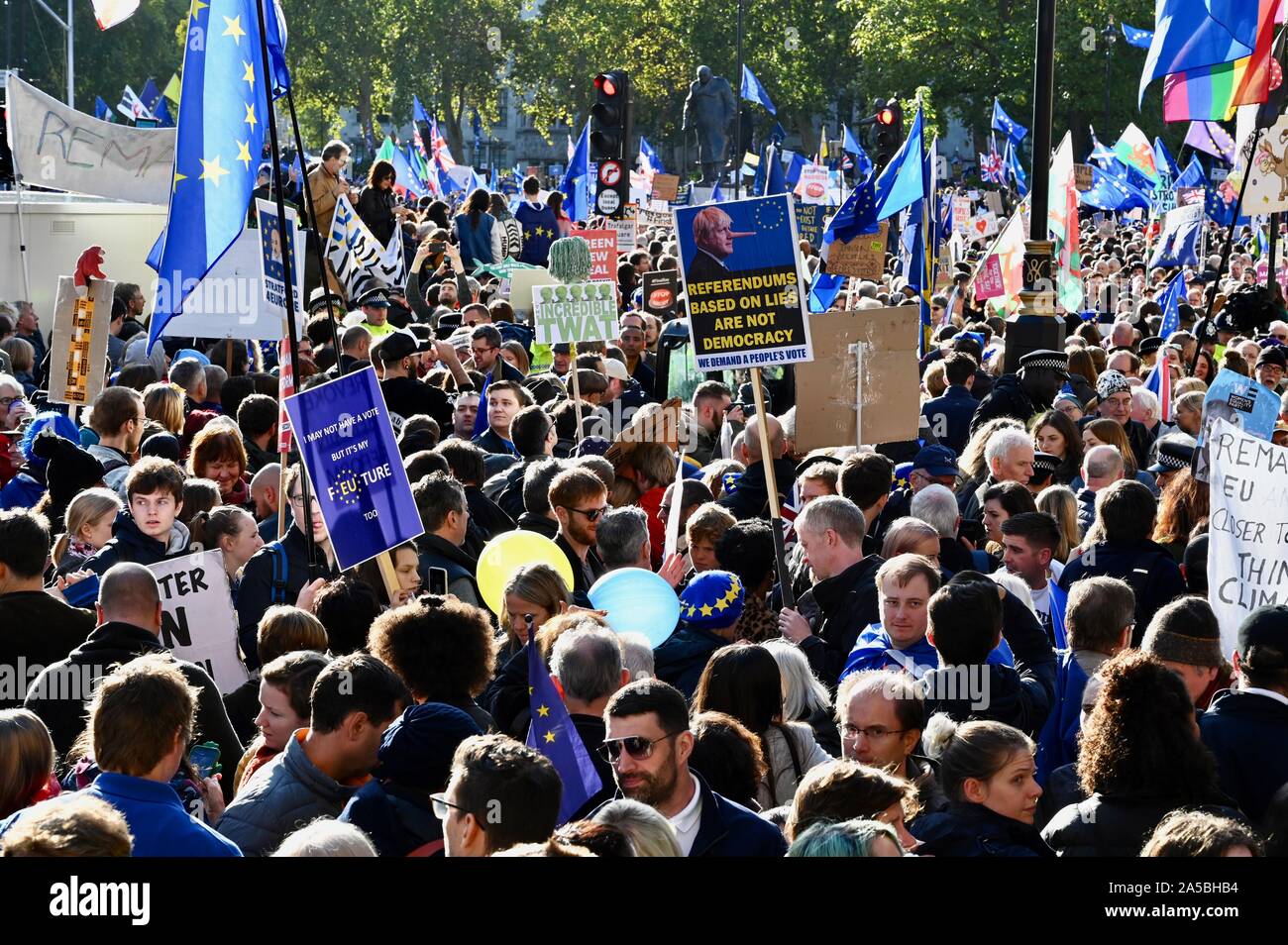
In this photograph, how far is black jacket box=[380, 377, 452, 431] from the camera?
33.9 feet

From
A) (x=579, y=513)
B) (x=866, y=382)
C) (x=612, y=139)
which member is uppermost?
(x=612, y=139)

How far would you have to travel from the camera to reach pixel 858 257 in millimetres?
14352

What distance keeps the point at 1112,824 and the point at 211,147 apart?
4.74 metres

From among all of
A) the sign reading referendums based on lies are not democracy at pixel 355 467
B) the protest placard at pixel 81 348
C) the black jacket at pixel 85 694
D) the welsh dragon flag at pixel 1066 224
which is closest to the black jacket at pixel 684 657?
the sign reading referendums based on lies are not democracy at pixel 355 467

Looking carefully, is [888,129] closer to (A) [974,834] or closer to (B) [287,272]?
(B) [287,272]

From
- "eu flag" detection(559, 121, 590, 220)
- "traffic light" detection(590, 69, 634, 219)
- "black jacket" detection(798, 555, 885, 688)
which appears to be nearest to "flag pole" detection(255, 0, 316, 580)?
"black jacket" detection(798, 555, 885, 688)

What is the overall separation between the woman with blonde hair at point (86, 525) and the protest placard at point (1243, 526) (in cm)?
416

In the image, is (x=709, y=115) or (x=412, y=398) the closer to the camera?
(x=412, y=398)

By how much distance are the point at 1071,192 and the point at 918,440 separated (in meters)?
6.41

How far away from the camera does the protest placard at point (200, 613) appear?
5867 millimetres

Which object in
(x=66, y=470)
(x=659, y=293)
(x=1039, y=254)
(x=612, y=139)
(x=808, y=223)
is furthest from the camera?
(x=808, y=223)

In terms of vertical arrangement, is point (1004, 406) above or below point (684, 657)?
above

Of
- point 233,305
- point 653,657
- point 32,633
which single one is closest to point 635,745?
Result: point 653,657
